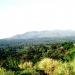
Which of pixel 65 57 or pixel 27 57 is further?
pixel 27 57

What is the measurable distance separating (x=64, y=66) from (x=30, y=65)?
812 inches

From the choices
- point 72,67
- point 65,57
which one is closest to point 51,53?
point 65,57

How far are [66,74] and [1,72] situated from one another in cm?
1032

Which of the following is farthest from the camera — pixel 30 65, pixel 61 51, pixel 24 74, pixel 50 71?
pixel 61 51

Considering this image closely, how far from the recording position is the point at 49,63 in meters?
55.2

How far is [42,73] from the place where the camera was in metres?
53.3

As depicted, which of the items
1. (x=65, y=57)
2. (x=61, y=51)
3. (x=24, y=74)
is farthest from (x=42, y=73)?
(x=61, y=51)

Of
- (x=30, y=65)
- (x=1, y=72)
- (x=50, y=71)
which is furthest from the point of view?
(x=30, y=65)

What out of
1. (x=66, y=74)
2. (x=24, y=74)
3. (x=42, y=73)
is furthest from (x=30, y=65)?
(x=66, y=74)

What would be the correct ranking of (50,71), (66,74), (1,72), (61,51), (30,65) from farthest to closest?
(61,51) < (30,65) < (50,71) < (66,74) < (1,72)

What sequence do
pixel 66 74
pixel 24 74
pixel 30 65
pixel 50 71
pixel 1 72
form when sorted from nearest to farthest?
pixel 1 72
pixel 66 74
pixel 24 74
pixel 50 71
pixel 30 65

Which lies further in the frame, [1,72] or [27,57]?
[27,57]

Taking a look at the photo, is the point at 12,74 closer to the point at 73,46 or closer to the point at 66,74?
the point at 66,74

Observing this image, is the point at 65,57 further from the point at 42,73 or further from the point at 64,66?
the point at 64,66
